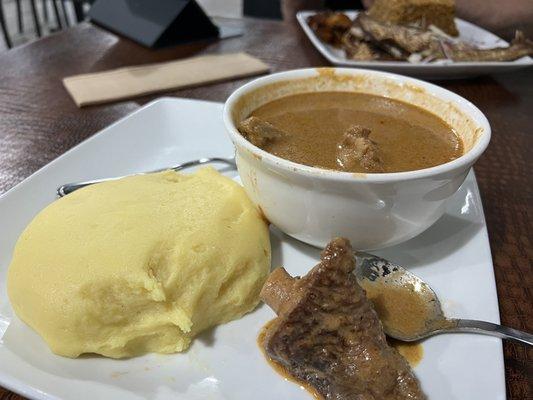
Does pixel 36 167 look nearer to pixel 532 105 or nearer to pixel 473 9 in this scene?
pixel 532 105

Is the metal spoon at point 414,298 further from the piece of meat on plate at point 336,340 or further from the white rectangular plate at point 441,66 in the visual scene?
the white rectangular plate at point 441,66

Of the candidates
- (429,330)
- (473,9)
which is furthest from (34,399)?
(473,9)

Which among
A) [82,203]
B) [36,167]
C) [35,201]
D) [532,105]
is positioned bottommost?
[532,105]

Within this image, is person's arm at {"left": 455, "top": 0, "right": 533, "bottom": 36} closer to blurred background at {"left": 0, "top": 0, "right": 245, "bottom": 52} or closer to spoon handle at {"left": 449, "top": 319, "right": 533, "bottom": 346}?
blurred background at {"left": 0, "top": 0, "right": 245, "bottom": 52}

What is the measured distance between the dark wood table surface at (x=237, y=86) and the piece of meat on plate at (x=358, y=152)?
0.62m

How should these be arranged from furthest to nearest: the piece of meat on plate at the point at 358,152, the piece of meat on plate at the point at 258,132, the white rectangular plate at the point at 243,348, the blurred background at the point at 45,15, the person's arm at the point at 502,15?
the blurred background at the point at 45,15, the person's arm at the point at 502,15, the piece of meat on plate at the point at 258,132, the piece of meat on plate at the point at 358,152, the white rectangular plate at the point at 243,348

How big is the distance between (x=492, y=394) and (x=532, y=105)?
8.35 feet

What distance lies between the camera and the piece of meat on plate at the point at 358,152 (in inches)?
53.2

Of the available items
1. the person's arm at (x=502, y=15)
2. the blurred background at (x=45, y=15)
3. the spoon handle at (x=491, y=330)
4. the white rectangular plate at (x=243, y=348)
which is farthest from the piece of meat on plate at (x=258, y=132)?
the blurred background at (x=45, y=15)

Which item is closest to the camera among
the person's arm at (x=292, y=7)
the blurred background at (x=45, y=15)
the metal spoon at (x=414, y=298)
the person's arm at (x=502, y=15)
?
the metal spoon at (x=414, y=298)

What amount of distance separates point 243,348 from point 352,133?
73cm

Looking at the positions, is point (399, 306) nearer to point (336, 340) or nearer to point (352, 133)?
point (336, 340)

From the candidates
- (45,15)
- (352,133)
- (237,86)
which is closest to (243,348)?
(352,133)

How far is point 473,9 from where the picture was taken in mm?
4254
